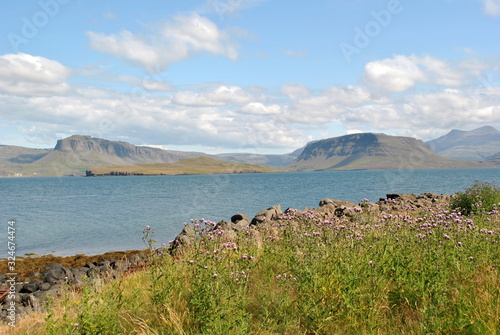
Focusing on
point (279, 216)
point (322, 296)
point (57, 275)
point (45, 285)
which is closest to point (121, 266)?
point (45, 285)

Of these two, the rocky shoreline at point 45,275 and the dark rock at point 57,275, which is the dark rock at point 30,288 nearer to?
the rocky shoreline at point 45,275

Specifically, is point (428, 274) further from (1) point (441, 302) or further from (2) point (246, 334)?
(2) point (246, 334)

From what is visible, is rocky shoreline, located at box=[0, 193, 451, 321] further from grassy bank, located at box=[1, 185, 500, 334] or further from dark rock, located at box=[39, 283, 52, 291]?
grassy bank, located at box=[1, 185, 500, 334]

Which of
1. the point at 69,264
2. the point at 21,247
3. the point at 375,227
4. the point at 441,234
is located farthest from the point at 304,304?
the point at 21,247

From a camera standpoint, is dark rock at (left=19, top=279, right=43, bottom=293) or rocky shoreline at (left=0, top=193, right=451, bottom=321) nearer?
rocky shoreline at (left=0, top=193, right=451, bottom=321)

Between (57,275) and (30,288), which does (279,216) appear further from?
(57,275)

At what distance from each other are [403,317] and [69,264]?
61.2 ft

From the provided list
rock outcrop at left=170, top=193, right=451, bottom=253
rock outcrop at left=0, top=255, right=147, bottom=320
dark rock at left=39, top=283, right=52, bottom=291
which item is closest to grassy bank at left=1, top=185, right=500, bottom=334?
rock outcrop at left=170, top=193, right=451, bottom=253

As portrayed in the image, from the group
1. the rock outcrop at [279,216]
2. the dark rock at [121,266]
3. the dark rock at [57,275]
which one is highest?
the rock outcrop at [279,216]

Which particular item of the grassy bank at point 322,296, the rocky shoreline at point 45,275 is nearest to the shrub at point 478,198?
the grassy bank at point 322,296

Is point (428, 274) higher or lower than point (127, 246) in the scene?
higher

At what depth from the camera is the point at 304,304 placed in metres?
6.16

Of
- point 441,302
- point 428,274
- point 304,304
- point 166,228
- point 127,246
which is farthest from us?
point 166,228

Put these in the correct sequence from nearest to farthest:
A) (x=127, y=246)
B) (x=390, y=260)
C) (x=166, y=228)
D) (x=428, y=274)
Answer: (x=428, y=274) < (x=390, y=260) < (x=127, y=246) < (x=166, y=228)
